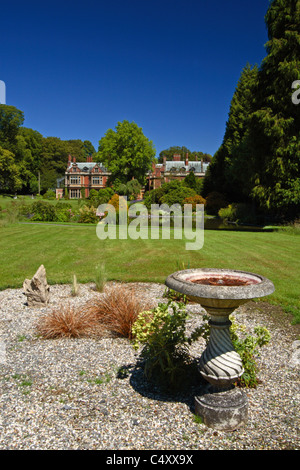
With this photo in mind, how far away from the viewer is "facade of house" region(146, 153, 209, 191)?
53.0m

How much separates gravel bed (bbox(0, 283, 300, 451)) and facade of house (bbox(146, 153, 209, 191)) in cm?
4915

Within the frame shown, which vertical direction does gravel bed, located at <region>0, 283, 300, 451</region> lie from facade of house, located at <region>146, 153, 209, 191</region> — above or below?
below

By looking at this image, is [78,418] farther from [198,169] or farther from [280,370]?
[198,169]

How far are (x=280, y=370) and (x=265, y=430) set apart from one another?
1027 mm

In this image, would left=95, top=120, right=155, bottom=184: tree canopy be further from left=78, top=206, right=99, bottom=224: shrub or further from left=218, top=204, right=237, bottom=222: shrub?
left=78, top=206, right=99, bottom=224: shrub

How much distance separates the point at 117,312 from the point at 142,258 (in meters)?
5.14

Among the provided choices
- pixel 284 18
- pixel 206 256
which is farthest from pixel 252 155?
pixel 206 256

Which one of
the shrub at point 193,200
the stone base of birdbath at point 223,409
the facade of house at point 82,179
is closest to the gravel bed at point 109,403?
the stone base of birdbath at point 223,409

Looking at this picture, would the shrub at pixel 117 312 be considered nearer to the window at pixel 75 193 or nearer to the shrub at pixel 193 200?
the shrub at pixel 193 200

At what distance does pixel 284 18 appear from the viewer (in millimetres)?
17844

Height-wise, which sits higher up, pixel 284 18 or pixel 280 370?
pixel 284 18

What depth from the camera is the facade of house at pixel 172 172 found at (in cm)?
5297

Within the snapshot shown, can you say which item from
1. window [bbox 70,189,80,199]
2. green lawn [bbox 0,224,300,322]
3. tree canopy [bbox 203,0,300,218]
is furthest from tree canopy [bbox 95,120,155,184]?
green lawn [bbox 0,224,300,322]

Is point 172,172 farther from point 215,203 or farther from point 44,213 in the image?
point 44,213
